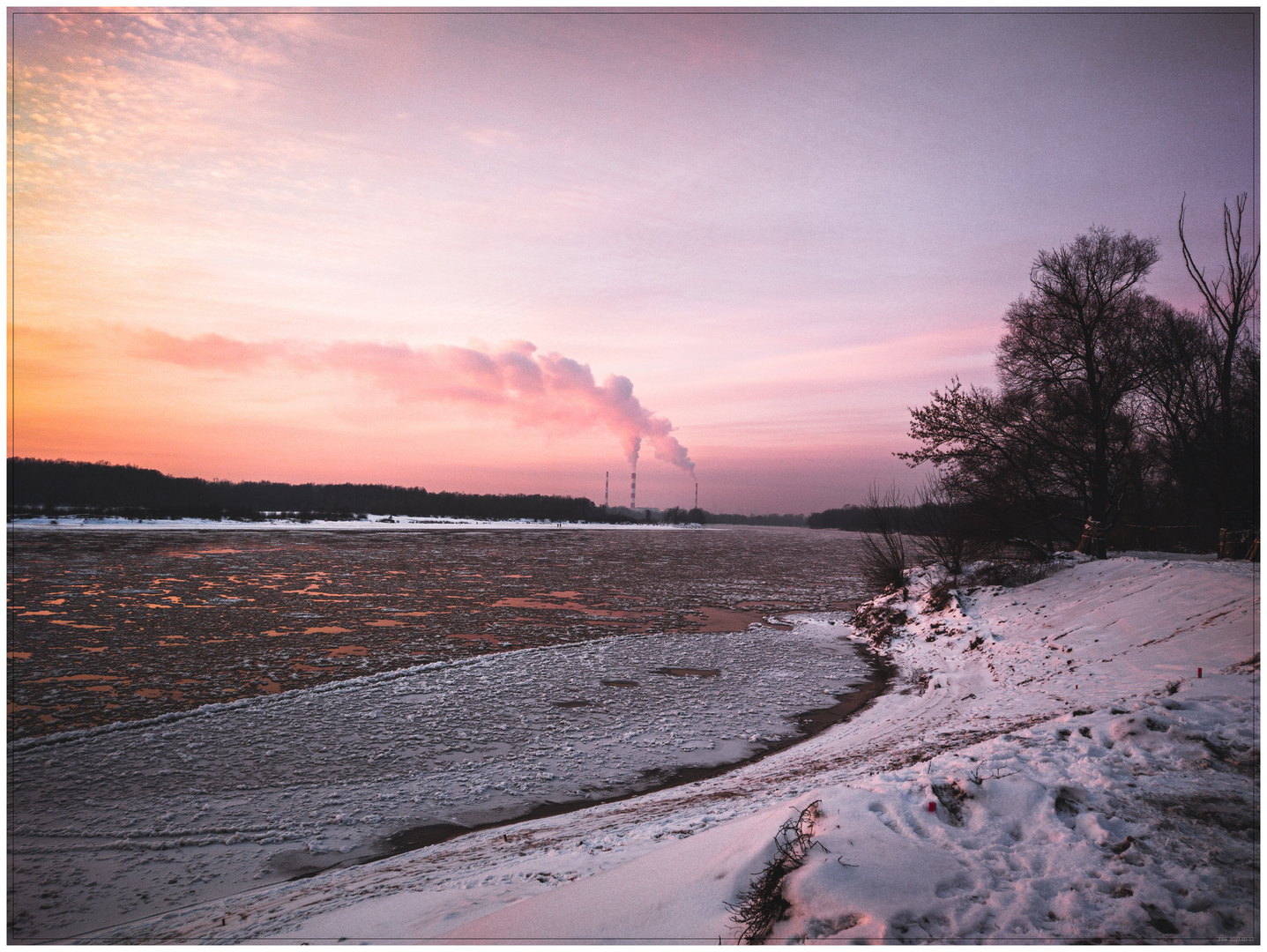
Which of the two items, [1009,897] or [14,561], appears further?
[14,561]

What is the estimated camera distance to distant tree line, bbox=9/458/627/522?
45.0m

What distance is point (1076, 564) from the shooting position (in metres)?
13.4

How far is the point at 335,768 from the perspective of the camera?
6398mm

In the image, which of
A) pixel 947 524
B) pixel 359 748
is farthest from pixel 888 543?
pixel 359 748

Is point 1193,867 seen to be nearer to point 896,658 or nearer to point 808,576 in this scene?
point 896,658

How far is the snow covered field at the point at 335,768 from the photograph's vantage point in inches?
180

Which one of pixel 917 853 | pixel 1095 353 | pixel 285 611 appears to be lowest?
pixel 285 611

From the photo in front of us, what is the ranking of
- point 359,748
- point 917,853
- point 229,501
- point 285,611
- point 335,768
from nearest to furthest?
point 917,853
point 335,768
point 359,748
point 285,611
point 229,501

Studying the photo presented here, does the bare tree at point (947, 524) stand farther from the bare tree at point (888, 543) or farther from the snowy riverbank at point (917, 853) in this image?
the snowy riverbank at point (917, 853)

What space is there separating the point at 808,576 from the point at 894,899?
28.3 meters

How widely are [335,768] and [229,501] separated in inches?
4353

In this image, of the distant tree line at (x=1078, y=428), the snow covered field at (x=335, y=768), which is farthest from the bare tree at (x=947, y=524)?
the snow covered field at (x=335, y=768)

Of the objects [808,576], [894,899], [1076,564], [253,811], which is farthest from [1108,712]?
[808,576]

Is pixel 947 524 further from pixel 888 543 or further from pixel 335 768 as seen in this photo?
pixel 335 768
